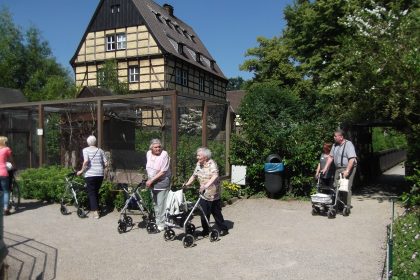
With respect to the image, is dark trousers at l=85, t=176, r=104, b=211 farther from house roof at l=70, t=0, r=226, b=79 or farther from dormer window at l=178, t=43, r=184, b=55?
dormer window at l=178, t=43, r=184, b=55

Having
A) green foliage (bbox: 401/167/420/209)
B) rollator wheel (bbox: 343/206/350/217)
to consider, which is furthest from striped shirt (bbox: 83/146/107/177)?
green foliage (bbox: 401/167/420/209)

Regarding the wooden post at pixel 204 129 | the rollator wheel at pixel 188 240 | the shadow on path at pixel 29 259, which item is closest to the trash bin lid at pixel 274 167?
the wooden post at pixel 204 129

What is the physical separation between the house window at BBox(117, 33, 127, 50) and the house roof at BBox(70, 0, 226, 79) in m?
1.26

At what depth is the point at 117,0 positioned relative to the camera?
3297 centimetres

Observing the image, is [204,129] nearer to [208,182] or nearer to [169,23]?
[208,182]

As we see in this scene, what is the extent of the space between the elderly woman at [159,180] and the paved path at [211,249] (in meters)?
0.41

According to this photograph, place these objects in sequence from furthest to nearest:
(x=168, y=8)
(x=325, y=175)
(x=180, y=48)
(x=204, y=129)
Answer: (x=168, y=8)
(x=180, y=48)
(x=204, y=129)
(x=325, y=175)

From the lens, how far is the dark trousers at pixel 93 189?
347 inches

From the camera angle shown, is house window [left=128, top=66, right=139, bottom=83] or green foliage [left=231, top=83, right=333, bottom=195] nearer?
green foliage [left=231, top=83, right=333, bottom=195]

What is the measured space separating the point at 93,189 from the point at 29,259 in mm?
2853

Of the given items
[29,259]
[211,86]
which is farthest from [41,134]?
[211,86]

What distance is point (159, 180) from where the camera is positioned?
7617 millimetres

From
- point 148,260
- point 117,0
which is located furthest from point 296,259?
point 117,0

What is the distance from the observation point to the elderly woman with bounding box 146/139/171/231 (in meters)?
7.59
